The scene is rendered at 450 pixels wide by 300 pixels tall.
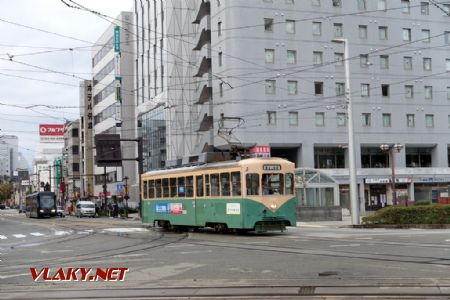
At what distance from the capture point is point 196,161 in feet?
86.3

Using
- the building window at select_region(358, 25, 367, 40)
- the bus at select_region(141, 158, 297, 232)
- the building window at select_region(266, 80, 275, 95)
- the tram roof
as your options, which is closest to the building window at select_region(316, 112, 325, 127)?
the building window at select_region(266, 80, 275, 95)

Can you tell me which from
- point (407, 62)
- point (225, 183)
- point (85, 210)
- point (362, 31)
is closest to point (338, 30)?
point (362, 31)

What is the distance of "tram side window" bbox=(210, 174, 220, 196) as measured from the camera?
954 inches

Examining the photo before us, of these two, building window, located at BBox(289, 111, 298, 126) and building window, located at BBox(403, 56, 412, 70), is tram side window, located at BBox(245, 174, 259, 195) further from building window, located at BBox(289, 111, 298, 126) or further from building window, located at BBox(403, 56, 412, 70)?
building window, located at BBox(403, 56, 412, 70)

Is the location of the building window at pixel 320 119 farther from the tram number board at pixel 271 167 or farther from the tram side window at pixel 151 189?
the tram number board at pixel 271 167

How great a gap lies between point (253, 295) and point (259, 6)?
47653mm

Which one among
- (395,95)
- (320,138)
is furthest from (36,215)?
(395,95)

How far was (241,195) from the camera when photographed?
75.0 feet

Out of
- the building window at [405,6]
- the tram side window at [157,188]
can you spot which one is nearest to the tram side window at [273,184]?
the tram side window at [157,188]

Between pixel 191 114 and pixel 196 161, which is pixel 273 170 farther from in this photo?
pixel 191 114

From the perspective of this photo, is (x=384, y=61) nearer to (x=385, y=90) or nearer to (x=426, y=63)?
(x=385, y=90)

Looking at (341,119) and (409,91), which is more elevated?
(409,91)

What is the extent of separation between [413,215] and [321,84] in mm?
29827

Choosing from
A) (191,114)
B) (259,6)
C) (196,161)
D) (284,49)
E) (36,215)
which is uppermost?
(259,6)
